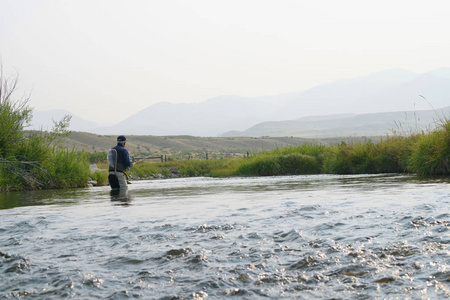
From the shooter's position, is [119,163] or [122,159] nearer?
[122,159]

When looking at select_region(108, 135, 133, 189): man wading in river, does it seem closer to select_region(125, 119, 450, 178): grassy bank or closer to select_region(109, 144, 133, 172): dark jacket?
select_region(109, 144, 133, 172): dark jacket

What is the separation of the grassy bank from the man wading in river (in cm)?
936

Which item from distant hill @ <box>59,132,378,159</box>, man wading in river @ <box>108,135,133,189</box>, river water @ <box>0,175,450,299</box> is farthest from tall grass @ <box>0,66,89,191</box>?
distant hill @ <box>59,132,378,159</box>

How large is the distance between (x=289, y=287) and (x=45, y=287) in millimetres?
2057

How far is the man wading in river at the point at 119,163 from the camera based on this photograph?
15453 millimetres

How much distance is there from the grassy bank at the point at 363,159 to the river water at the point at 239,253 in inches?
295

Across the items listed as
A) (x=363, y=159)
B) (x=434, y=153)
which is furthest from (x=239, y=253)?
(x=363, y=159)

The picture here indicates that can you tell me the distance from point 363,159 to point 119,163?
441 inches

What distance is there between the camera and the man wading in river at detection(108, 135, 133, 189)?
50.7 ft

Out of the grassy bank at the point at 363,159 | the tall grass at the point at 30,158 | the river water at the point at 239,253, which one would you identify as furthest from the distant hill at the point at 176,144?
the river water at the point at 239,253

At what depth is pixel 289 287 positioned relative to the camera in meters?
4.07

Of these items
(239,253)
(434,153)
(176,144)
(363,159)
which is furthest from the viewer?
(176,144)

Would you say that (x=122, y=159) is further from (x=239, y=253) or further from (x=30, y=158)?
(x=239, y=253)

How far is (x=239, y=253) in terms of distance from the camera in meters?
5.31
